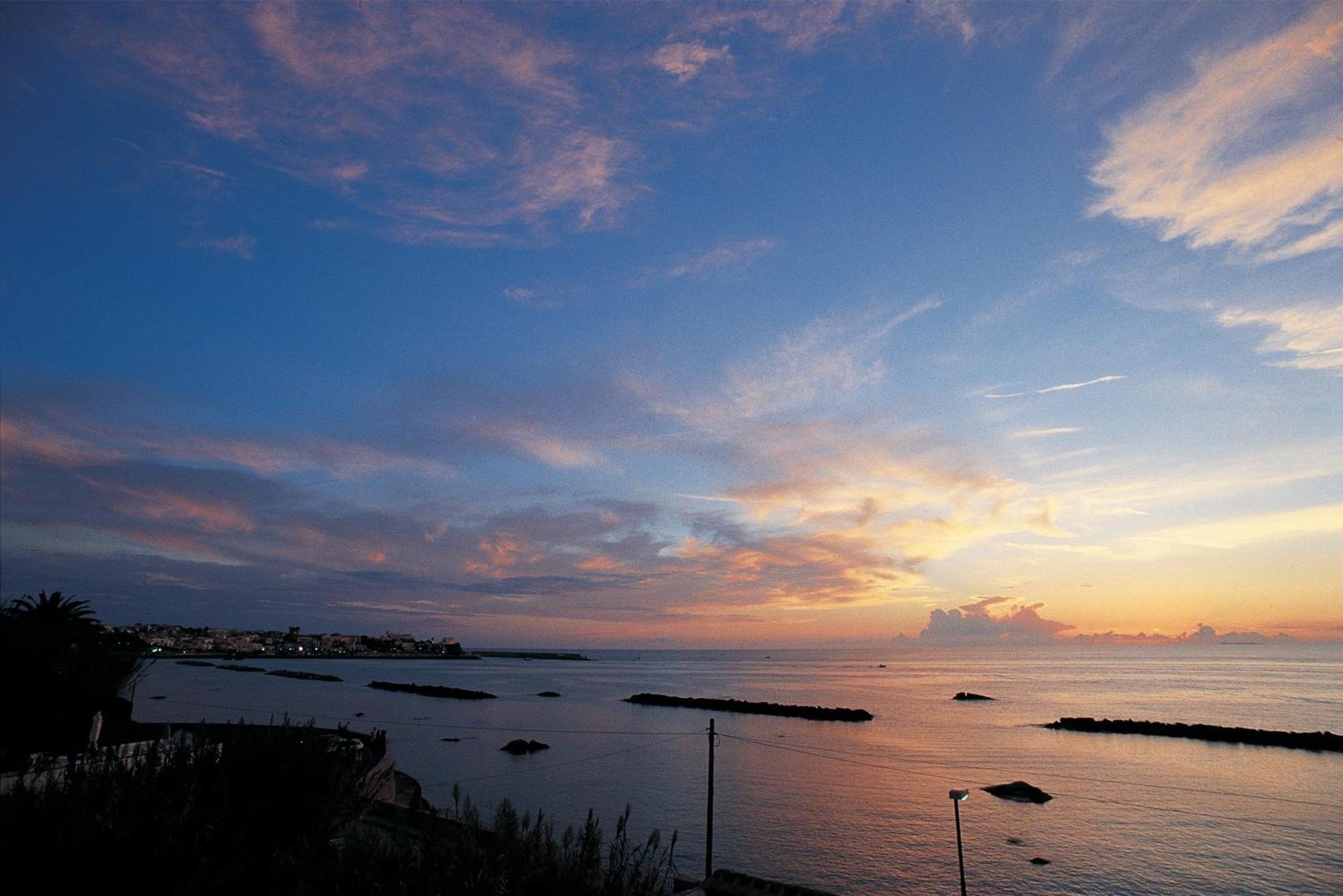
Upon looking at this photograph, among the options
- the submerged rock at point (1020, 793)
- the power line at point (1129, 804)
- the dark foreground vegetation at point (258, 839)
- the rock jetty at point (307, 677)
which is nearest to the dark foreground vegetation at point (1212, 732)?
the power line at point (1129, 804)

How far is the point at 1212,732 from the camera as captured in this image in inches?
2648

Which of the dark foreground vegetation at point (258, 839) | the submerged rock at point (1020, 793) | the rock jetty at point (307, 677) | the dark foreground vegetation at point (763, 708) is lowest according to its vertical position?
the rock jetty at point (307, 677)

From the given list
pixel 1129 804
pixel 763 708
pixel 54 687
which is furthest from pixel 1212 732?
pixel 54 687

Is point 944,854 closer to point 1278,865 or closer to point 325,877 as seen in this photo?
point 1278,865

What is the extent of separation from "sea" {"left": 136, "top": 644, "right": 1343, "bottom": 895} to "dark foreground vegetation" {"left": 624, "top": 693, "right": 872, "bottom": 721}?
113 inches

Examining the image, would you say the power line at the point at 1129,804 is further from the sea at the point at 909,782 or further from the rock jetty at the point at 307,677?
the rock jetty at the point at 307,677

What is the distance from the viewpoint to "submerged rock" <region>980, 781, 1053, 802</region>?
137ft

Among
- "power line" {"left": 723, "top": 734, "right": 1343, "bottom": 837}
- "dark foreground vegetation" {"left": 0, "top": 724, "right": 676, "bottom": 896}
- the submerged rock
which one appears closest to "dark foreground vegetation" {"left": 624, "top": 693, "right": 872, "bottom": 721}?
"power line" {"left": 723, "top": 734, "right": 1343, "bottom": 837}

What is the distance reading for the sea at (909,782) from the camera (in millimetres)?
29594

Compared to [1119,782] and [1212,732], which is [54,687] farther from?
[1212,732]

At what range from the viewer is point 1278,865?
1198 inches

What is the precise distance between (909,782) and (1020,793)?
7.12 metres

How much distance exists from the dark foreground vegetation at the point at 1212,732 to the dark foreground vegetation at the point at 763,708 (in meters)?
20.2

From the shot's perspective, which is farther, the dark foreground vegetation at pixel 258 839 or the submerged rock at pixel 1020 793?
the submerged rock at pixel 1020 793
